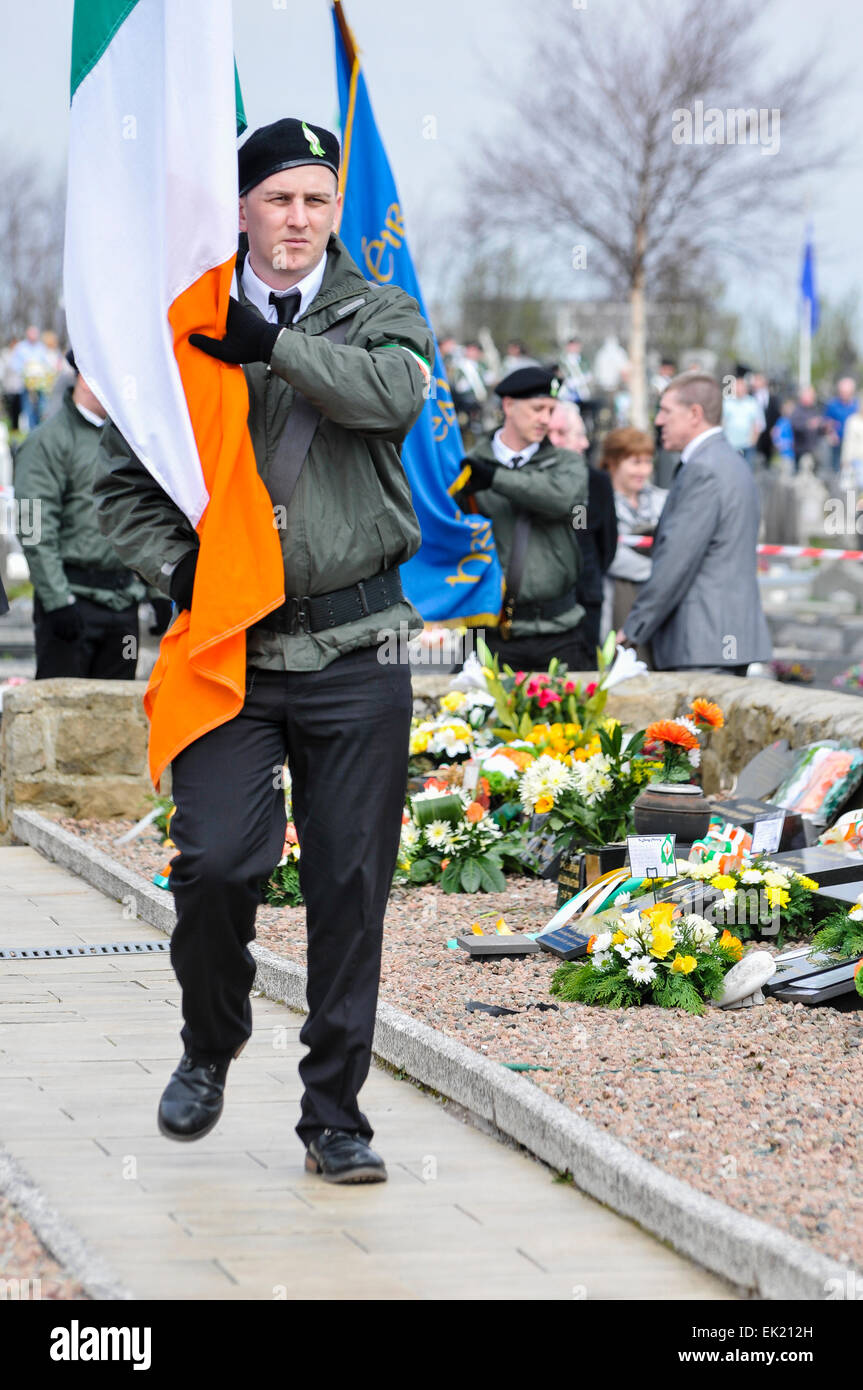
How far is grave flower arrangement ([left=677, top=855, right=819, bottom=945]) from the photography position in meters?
6.16

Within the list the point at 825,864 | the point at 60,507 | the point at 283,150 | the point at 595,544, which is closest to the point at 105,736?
the point at 60,507

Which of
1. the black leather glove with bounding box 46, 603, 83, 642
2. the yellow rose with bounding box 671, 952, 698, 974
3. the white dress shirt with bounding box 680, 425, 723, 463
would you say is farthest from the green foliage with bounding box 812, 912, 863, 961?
the black leather glove with bounding box 46, 603, 83, 642

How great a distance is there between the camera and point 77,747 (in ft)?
29.7

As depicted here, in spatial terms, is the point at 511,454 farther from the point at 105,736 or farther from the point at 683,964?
the point at 683,964

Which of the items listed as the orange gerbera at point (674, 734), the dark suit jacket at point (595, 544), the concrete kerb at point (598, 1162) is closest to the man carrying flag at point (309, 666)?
the concrete kerb at point (598, 1162)

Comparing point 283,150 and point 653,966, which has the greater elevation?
point 283,150

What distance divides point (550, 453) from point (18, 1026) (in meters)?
4.23

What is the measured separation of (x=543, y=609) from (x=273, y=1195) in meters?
5.28

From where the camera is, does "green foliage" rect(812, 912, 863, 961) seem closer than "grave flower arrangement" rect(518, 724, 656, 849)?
Yes

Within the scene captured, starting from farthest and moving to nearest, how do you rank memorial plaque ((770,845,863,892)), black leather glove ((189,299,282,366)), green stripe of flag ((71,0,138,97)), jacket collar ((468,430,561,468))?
jacket collar ((468,430,561,468))
memorial plaque ((770,845,863,892))
green stripe of flag ((71,0,138,97))
black leather glove ((189,299,282,366))

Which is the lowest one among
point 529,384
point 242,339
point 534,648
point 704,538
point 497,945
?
point 497,945

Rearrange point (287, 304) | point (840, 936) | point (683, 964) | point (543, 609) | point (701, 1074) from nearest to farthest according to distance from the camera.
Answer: point (287, 304)
point (701, 1074)
point (683, 964)
point (840, 936)
point (543, 609)

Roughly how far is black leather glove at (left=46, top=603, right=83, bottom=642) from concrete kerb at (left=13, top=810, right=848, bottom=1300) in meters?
3.40

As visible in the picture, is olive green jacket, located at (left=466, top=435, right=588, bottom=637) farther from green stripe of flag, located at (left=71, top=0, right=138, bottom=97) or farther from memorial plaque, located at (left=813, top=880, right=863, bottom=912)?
green stripe of flag, located at (left=71, top=0, right=138, bottom=97)
